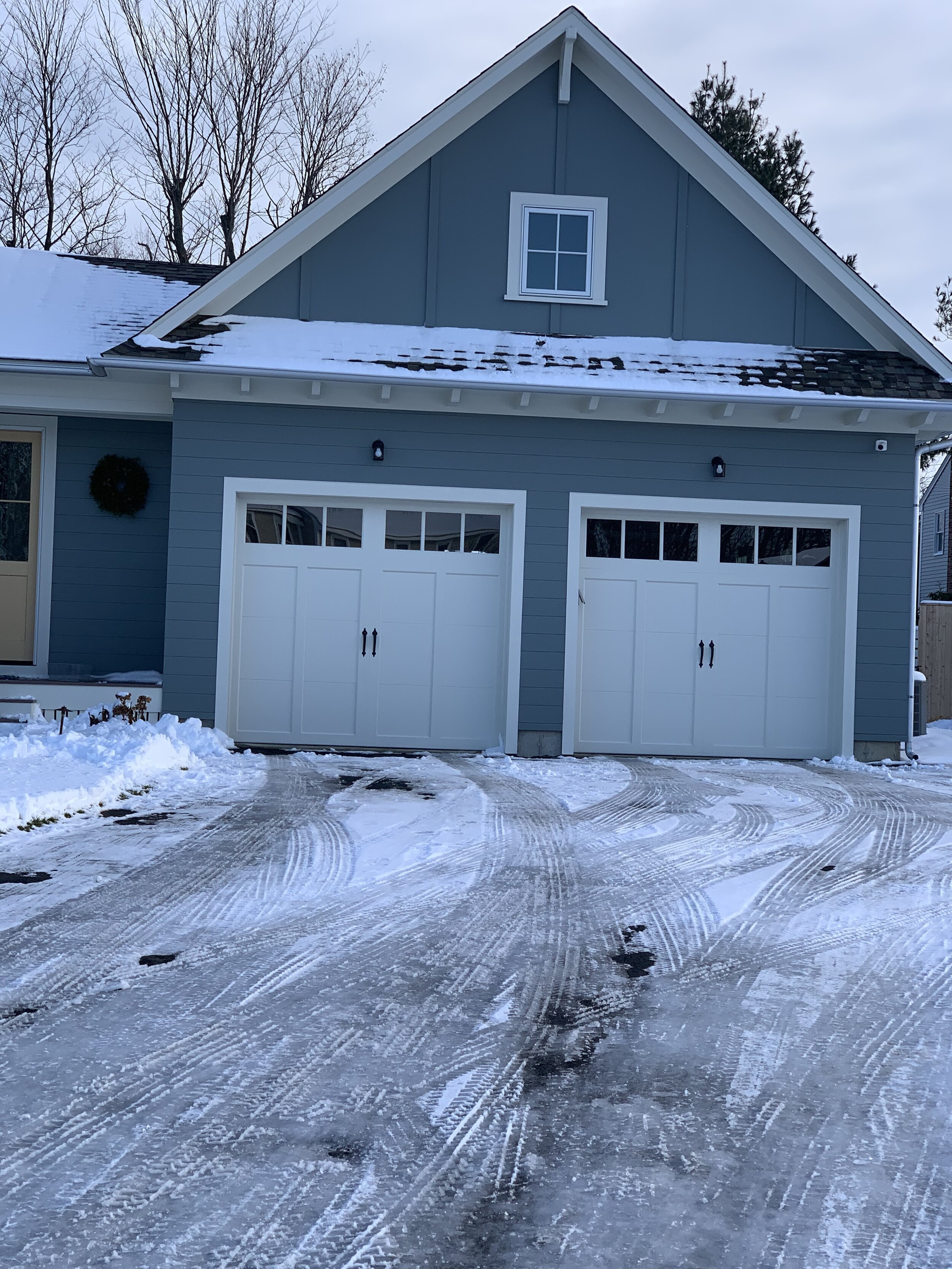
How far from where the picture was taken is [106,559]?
33.0 ft

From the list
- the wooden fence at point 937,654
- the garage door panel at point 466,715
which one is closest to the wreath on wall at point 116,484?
the garage door panel at point 466,715

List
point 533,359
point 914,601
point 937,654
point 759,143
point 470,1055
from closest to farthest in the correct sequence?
1. point 470,1055
2. point 533,359
3. point 914,601
4. point 937,654
5. point 759,143

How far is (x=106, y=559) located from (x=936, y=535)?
25.3 m

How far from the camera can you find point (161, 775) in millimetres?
7070

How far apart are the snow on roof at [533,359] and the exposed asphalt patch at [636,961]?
6.02 metres

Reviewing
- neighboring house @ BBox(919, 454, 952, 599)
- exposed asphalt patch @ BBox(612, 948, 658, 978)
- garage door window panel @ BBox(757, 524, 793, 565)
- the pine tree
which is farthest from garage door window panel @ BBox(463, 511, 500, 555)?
neighboring house @ BBox(919, 454, 952, 599)

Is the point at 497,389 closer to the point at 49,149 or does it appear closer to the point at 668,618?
the point at 668,618

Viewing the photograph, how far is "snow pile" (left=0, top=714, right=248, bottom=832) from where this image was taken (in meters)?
5.62

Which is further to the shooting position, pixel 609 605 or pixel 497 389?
pixel 609 605

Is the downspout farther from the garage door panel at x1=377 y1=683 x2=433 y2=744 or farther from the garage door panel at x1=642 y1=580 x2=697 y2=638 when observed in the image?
the garage door panel at x1=377 y1=683 x2=433 y2=744

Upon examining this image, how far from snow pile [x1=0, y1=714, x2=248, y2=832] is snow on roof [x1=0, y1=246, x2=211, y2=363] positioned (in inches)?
127

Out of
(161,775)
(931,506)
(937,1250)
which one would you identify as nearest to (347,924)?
(937,1250)

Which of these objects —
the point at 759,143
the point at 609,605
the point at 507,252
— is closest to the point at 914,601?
the point at 609,605

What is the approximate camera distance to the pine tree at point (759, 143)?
2003cm
